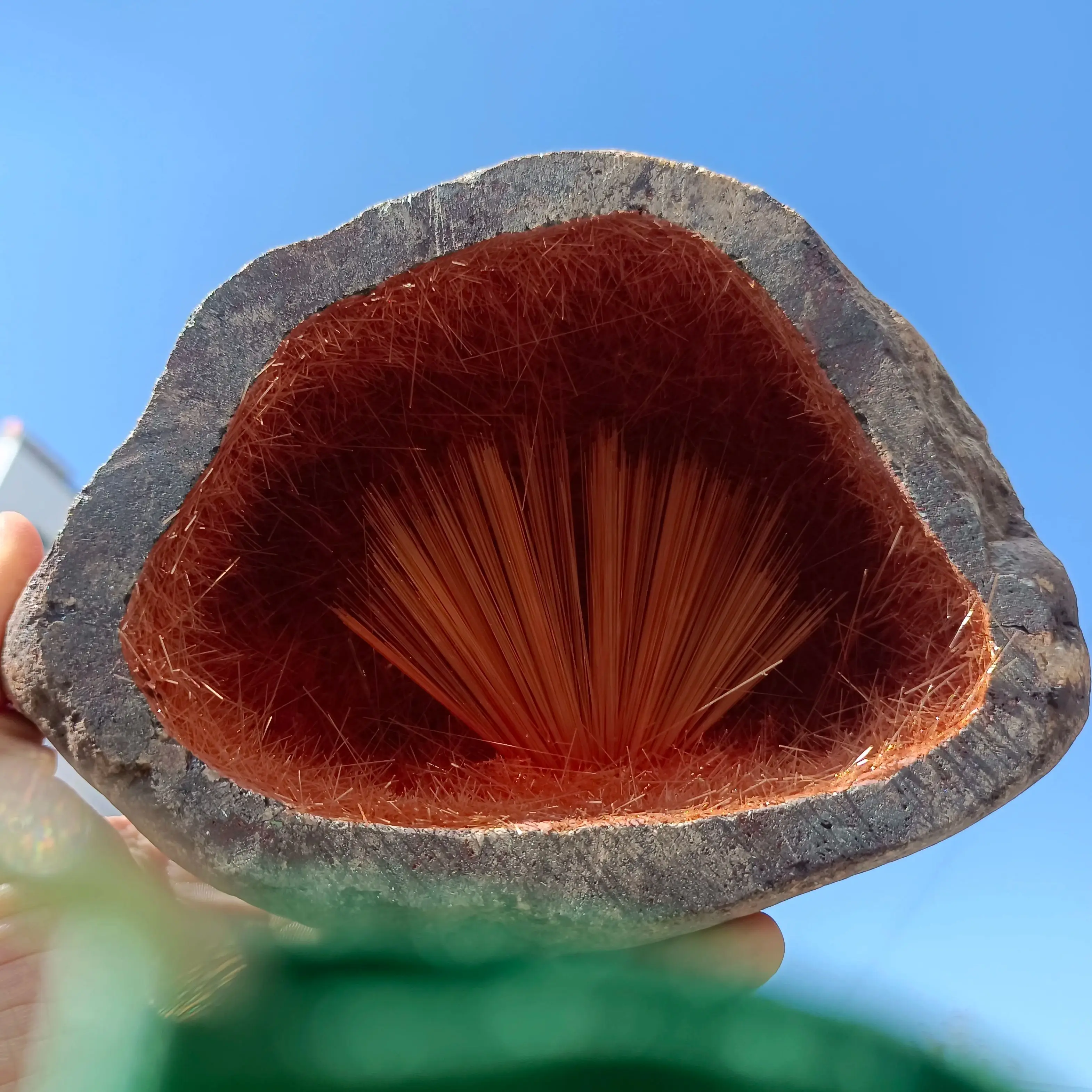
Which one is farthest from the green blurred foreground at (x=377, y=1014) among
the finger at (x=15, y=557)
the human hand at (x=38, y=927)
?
the finger at (x=15, y=557)

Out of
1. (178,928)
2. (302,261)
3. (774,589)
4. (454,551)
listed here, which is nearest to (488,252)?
(302,261)

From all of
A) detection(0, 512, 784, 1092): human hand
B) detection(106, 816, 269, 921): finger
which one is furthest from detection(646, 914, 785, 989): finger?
detection(106, 816, 269, 921): finger

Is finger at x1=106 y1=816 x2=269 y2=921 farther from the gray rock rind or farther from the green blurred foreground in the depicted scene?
the gray rock rind

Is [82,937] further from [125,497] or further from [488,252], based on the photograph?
[488,252]

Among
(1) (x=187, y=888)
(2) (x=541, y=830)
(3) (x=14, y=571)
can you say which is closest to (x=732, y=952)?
(2) (x=541, y=830)

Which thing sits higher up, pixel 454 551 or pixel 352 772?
pixel 454 551

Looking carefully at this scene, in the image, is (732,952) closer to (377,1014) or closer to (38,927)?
(377,1014)

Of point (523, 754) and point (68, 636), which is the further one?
point (523, 754)

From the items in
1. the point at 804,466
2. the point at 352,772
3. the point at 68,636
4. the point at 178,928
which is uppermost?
the point at 804,466
